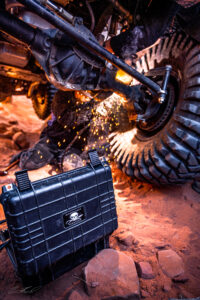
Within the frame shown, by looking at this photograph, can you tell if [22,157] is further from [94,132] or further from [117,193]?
[117,193]

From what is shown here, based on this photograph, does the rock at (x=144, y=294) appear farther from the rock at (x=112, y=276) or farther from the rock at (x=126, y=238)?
the rock at (x=126, y=238)

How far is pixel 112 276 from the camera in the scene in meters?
0.96

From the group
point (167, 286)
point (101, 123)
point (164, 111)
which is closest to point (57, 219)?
point (167, 286)

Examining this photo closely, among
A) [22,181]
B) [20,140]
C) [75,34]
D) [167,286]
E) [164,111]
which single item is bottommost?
[167,286]

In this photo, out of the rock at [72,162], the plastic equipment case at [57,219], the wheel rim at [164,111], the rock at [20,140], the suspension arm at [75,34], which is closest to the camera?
the plastic equipment case at [57,219]

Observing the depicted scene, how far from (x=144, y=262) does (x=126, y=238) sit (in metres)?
→ 0.22

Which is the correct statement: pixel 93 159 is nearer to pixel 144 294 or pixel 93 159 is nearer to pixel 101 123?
pixel 144 294

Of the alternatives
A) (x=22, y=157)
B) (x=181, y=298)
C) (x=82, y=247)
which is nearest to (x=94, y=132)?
(x=22, y=157)

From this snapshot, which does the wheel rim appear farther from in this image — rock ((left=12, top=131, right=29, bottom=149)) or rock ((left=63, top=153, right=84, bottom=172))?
rock ((left=12, top=131, right=29, bottom=149))

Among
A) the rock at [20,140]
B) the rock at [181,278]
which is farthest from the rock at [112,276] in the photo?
the rock at [20,140]

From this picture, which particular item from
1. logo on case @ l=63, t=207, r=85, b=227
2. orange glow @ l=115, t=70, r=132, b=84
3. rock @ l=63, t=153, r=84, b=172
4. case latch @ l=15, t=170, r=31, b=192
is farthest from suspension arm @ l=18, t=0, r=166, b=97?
rock @ l=63, t=153, r=84, b=172

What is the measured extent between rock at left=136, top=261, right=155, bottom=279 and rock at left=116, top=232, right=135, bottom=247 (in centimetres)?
19

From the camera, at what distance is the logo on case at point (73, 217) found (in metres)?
0.98

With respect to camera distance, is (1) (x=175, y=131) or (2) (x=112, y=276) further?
(1) (x=175, y=131)
